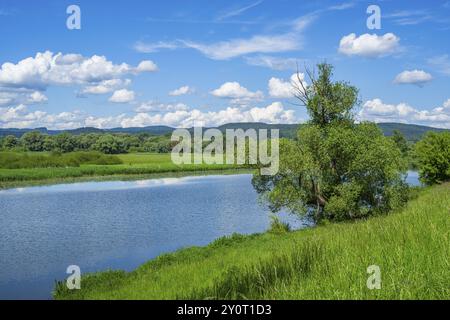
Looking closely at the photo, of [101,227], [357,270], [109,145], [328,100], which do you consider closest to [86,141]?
[109,145]

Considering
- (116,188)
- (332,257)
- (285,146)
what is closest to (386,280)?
(332,257)

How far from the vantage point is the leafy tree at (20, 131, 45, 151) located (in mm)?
143375

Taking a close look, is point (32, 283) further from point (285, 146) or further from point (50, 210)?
point (50, 210)

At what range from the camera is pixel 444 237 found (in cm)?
810

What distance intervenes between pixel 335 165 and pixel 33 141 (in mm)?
135780

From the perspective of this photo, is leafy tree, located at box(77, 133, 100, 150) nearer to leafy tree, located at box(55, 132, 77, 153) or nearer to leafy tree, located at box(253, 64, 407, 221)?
leafy tree, located at box(55, 132, 77, 153)

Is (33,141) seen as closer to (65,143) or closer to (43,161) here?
(65,143)

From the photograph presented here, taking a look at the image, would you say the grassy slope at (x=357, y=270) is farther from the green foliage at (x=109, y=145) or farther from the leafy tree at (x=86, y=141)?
the leafy tree at (x=86, y=141)

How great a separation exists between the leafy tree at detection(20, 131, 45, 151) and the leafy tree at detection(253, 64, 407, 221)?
424ft

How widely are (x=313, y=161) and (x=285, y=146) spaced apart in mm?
1922

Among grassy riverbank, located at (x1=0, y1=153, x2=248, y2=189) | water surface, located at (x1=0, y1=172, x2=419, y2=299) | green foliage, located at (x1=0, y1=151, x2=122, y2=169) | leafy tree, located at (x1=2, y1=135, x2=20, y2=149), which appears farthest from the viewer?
leafy tree, located at (x1=2, y1=135, x2=20, y2=149)

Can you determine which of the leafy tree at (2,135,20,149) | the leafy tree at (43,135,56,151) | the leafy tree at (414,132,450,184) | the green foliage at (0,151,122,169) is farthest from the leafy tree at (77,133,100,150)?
the leafy tree at (414,132,450,184)
